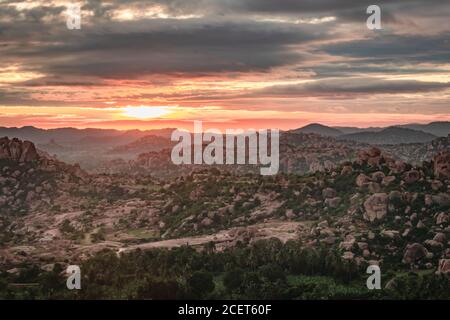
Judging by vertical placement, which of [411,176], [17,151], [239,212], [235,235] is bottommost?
[235,235]

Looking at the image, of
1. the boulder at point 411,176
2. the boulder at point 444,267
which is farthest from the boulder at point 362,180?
the boulder at point 444,267

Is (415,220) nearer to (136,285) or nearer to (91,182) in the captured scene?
(136,285)

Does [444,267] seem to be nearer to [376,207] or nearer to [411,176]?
[376,207]

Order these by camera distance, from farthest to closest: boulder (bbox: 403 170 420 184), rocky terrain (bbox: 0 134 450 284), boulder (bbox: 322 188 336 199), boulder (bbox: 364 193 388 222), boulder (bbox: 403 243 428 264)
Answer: boulder (bbox: 322 188 336 199) < boulder (bbox: 403 170 420 184) < boulder (bbox: 364 193 388 222) < rocky terrain (bbox: 0 134 450 284) < boulder (bbox: 403 243 428 264)

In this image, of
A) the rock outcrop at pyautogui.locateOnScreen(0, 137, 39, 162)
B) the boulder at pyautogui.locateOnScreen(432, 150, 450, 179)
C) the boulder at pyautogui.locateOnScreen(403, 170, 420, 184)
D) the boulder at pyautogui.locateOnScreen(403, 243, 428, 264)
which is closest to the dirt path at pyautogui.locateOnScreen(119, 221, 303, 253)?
the boulder at pyautogui.locateOnScreen(403, 243, 428, 264)

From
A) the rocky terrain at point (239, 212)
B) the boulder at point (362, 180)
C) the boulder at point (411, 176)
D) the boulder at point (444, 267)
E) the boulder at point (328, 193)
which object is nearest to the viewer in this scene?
the boulder at point (444, 267)

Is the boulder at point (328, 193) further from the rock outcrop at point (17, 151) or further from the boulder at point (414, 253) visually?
the rock outcrop at point (17, 151)

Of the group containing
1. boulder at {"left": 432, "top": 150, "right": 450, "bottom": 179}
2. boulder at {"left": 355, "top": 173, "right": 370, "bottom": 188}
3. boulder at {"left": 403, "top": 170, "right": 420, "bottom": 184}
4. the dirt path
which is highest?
boulder at {"left": 432, "top": 150, "right": 450, "bottom": 179}

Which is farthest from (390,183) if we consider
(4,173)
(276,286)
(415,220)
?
(4,173)

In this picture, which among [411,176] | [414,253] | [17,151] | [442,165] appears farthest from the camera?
[17,151]

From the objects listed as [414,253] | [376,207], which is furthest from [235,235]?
[414,253]

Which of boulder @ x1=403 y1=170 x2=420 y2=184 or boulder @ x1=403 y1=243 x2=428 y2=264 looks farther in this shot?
boulder @ x1=403 y1=170 x2=420 y2=184

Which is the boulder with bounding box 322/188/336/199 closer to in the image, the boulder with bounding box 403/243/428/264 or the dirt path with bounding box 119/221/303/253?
the dirt path with bounding box 119/221/303/253
